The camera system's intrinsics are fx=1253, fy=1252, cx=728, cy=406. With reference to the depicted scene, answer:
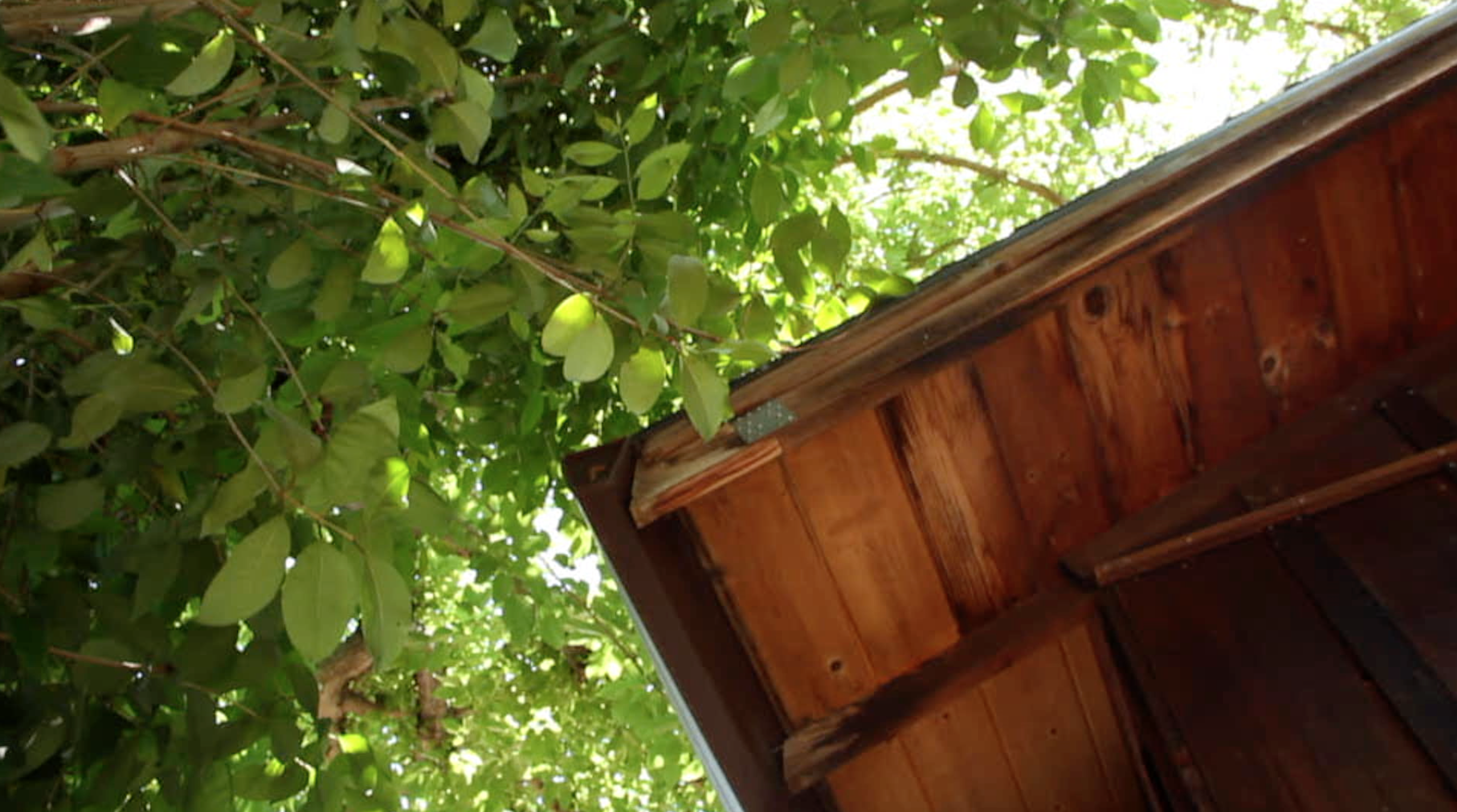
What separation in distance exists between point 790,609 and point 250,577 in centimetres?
117

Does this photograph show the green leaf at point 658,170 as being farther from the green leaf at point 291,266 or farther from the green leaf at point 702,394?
the green leaf at point 291,266

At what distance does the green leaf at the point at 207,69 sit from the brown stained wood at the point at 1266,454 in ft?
5.49

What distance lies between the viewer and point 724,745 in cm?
189

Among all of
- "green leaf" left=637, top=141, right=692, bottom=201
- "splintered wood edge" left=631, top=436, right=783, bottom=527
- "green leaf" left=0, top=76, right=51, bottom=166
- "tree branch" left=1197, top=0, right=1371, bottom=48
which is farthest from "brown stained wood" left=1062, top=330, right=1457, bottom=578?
"tree branch" left=1197, top=0, right=1371, bottom=48

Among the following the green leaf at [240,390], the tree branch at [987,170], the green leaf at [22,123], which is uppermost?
the green leaf at [22,123]

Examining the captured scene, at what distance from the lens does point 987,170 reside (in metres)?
6.07

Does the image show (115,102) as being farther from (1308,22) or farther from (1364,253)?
(1308,22)

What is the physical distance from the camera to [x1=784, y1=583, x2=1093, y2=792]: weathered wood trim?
2.07m

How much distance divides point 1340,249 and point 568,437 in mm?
1733

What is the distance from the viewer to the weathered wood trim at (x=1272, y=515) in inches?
85.2

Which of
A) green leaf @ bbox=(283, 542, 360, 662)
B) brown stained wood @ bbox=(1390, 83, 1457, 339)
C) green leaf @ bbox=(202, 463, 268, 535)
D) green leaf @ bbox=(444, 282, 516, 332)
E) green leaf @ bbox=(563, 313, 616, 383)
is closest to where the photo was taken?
green leaf @ bbox=(283, 542, 360, 662)

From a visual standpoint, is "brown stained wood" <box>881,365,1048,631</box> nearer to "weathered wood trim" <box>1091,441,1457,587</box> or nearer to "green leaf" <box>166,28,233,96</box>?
"weathered wood trim" <box>1091,441,1457,587</box>

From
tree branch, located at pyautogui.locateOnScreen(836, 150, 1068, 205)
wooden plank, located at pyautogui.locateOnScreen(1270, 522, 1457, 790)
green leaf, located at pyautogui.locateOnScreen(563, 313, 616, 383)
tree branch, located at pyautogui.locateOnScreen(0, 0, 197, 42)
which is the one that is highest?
tree branch, located at pyautogui.locateOnScreen(0, 0, 197, 42)

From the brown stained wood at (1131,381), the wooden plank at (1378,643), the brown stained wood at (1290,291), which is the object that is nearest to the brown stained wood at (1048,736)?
the brown stained wood at (1131,381)
